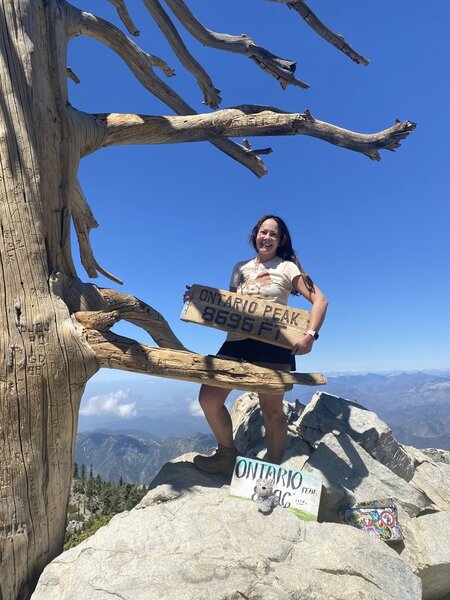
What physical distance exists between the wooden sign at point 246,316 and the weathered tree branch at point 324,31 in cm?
373

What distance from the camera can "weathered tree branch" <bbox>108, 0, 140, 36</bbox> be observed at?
537 cm

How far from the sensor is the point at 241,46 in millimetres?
5070

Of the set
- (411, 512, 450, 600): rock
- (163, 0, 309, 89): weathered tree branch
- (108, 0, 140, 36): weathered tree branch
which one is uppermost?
(108, 0, 140, 36): weathered tree branch

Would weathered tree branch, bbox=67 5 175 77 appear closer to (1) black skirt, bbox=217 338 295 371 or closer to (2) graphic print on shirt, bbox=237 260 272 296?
(2) graphic print on shirt, bbox=237 260 272 296

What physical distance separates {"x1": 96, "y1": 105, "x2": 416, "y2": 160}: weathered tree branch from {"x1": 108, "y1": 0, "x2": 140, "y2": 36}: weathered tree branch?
6.96 ft

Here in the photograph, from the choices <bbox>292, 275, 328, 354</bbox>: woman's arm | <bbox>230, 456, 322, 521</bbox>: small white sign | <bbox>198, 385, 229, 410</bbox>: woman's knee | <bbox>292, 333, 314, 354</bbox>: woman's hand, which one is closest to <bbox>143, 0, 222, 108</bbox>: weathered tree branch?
<bbox>292, 275, 328, 354</bbox>: woman's arm

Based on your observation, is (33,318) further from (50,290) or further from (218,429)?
(218,429)

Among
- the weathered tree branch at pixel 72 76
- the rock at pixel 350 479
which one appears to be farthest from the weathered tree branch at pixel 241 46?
the rock at pixel 350 479

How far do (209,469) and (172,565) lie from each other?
2.08 metres

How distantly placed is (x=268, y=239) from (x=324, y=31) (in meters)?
2.98

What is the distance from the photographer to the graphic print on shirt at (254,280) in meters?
4.96

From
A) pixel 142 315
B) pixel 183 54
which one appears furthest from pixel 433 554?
pixel 183 54

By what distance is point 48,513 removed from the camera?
3.49 m

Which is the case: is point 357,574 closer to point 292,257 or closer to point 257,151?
point 292,257
